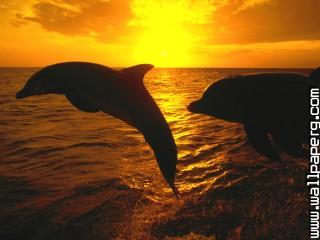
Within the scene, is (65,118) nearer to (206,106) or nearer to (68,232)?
(68,232)

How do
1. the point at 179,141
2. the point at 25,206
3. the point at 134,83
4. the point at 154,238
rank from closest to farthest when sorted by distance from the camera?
the point at 134,83 → the point at 154,238 → the point at 25,206 → the point at 179,141

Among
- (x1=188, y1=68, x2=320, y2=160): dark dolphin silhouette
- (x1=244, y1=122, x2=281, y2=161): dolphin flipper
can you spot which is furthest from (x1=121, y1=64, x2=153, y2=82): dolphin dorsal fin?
(x1=244, y1=122, x2=281, y2=161): dolphin flipper

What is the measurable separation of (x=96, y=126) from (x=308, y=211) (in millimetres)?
13013

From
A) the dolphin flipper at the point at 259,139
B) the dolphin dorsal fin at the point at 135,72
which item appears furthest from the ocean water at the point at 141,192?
the dolphin flipper at the point at 259,139

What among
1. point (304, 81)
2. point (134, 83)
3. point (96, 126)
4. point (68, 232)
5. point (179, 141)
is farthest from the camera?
point (96, 126)

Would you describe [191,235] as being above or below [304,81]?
below

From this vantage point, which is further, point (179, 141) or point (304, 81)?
point (179, 141)

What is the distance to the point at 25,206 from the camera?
880cm

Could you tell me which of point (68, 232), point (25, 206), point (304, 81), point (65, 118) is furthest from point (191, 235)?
point (65, 118)

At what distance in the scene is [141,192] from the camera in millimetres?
9234

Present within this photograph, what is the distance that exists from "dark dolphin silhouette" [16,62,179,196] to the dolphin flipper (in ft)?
2.95

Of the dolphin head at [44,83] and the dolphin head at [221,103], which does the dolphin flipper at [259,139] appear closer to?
the dolphin head at [221,103]

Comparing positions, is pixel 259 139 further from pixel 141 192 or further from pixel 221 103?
pixel 141 192

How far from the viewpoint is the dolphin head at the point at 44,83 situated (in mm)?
3318
